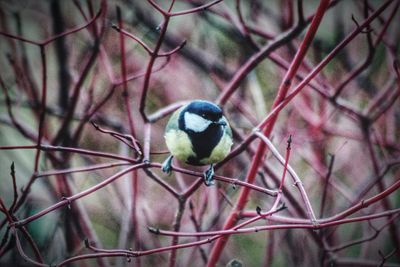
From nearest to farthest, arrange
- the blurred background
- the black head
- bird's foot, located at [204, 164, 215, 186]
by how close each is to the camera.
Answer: bird's foot, located at [204, 164, 215, 186], the black head, the blurred background

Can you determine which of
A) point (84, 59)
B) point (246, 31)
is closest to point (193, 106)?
point (246, 31)

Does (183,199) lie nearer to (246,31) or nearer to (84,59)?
(246,31)

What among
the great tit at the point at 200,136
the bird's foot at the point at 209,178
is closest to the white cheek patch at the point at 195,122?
the great tit at the point at 200,136

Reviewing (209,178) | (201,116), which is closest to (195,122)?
(201,116)

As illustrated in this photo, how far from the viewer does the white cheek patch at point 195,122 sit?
1167mm

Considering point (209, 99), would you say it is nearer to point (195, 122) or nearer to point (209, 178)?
point (195, 122)

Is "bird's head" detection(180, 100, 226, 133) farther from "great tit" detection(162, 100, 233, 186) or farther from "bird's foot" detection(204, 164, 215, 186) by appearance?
"bird's foot" detection(204, 164, 215, 186)

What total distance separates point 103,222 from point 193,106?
58 cm

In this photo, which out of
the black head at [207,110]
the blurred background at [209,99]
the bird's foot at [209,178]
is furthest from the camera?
the blurred background at [209,99]

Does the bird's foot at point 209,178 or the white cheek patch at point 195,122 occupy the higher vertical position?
the white cheek patch at point 195,122

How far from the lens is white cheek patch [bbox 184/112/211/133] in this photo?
3.83 ft

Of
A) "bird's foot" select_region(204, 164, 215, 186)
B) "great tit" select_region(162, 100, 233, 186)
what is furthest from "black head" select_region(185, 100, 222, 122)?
"bird's foot" select_region(204, 164, 215, 186)

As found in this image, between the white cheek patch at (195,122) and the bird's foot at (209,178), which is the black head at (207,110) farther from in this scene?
the bird's foot at (209,178)

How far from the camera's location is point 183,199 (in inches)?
37.8
